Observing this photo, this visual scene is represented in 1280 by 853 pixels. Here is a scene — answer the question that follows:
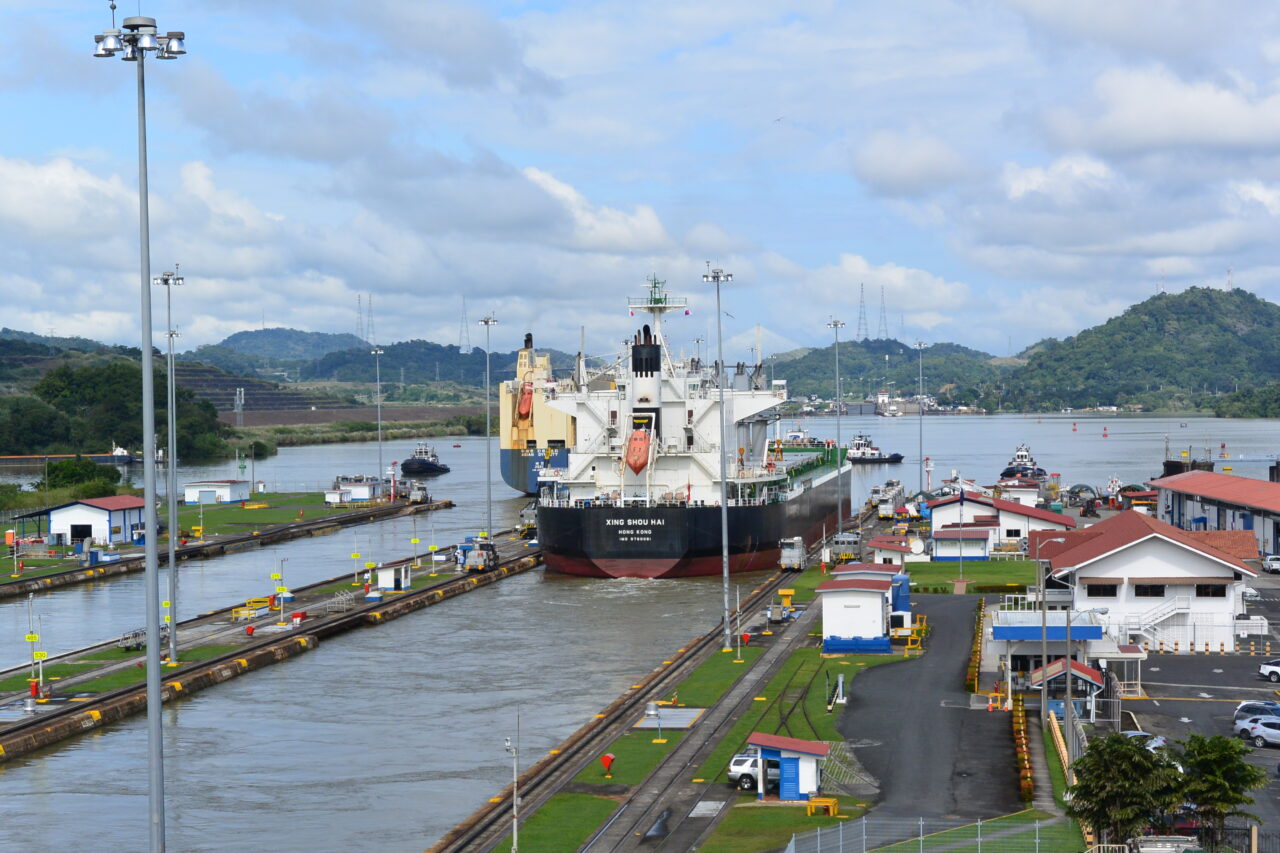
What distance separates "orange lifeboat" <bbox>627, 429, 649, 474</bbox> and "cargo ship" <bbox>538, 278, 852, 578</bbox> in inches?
1.8

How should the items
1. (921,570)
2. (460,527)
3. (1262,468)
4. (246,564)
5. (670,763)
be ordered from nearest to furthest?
(670,763), (921,570), (246,564), (460,527), (1262,468)

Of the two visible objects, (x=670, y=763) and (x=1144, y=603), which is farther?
(x=1144, y=603)

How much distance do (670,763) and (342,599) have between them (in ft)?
97.4

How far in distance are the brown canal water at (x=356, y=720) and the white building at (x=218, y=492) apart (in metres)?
41.8

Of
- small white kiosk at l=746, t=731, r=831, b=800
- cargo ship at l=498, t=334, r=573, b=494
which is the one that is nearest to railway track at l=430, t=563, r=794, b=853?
small white kiosk at l=746, t=731, r=831, b=800

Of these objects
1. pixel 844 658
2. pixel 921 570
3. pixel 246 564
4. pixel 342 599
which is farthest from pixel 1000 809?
pixel 246 564

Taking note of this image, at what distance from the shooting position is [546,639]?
51.6 m

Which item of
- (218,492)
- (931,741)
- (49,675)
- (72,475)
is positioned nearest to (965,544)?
(931,741)

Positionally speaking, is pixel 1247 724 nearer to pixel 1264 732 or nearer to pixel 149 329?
pixel 1264 732

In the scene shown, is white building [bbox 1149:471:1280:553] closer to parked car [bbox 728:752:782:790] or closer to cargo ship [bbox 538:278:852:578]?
cargo ship [bbox 538:278:852:578]

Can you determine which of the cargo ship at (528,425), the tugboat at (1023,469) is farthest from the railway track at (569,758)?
the tugboat at (1023,469)

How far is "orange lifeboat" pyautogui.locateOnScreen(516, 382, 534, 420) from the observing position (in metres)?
121

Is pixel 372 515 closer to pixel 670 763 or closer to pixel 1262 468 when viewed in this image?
pixel 670 763

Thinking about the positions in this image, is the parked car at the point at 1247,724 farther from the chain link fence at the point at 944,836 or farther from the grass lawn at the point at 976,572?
the grass lawn at the point at 976,572
